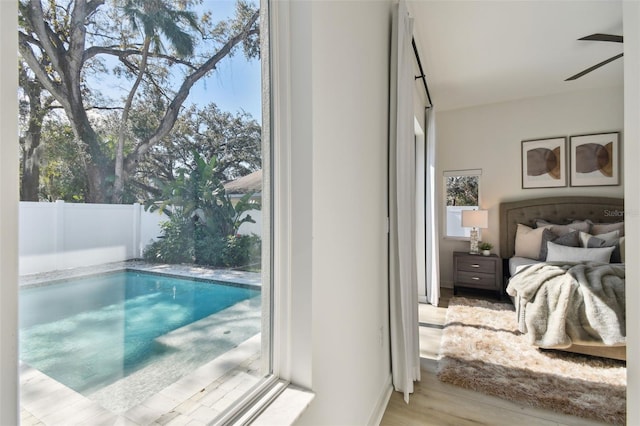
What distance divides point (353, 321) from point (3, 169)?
1.25m

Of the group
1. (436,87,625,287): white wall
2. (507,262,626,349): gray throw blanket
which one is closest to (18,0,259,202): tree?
(507,262,626,349): gray throw blanket

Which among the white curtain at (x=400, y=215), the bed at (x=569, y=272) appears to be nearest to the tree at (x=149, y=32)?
the white curtain at (x=400, y=215)

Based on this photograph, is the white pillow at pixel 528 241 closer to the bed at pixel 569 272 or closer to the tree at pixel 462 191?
the bed at pixel 569 272

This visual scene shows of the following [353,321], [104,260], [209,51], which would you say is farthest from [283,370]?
[209,51]

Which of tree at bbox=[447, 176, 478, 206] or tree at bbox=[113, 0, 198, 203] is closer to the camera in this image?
tree at bbox=[113, 0, 198, 203]

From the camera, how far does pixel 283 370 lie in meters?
0.97

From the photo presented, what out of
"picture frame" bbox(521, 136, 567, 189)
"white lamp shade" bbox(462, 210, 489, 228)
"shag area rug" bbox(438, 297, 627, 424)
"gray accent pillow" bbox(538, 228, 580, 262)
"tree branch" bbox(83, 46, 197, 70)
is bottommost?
"shag area rug" bbox(438, 297, 627, 424)

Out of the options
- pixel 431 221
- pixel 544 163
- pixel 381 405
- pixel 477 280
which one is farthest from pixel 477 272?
pixel 381 405

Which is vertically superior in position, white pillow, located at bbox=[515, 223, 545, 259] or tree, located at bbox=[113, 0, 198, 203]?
tree, located at bbox=[113, 0, 198, 203]

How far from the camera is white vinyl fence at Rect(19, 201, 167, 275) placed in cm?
47

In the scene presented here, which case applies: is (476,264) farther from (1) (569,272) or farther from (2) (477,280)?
(1) (569,272)

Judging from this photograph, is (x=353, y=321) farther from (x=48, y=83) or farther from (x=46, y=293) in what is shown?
(x=48, y=83)

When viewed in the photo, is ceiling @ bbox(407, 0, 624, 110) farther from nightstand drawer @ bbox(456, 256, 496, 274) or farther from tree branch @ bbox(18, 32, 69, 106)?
tree branch @ bbox(18, 32, 69, 106)

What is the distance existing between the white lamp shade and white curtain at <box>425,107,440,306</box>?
0.54 metres
